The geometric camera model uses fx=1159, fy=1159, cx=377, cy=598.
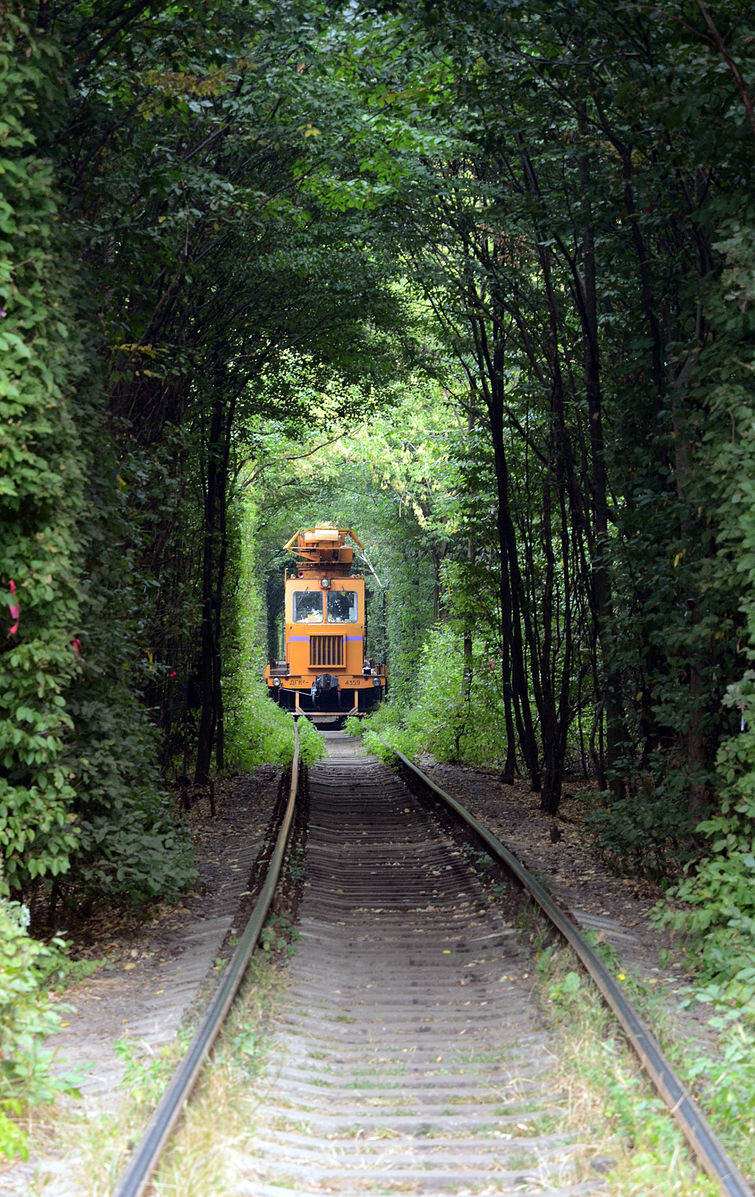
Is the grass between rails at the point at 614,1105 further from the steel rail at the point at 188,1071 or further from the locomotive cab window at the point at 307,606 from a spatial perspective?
the locomotive cab window at the point at 307,606

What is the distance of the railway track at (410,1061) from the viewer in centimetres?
423

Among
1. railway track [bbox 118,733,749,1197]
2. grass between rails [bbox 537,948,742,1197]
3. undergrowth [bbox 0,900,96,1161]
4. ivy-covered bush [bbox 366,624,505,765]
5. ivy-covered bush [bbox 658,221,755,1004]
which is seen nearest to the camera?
grass between rails [bbox 537,948,742,1197]

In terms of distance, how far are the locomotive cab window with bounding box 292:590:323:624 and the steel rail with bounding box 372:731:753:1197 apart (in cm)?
2473

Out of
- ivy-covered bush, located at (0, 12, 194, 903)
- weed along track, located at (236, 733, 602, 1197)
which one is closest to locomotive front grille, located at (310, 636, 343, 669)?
weed along track, located at (236, 733, 602, 1197)

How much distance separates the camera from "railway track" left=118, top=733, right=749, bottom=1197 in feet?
13.9

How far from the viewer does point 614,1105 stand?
4547 mm

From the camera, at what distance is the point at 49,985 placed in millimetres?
6504

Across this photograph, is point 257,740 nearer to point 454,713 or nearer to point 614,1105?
point 454,713

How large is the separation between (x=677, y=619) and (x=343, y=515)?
108 feet

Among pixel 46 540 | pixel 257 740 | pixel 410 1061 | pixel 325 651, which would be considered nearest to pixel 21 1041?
pixel 410 1061

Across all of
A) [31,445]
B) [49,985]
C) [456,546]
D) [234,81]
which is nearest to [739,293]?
[31,445]

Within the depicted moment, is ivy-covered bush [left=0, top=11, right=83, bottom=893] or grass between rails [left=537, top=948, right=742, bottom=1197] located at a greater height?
ivy-covered bush [left=0, top=11, right=83, bottom=893]

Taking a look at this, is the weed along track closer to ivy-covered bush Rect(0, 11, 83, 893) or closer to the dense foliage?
the dense foliage

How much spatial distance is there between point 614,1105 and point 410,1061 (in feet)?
4.21
